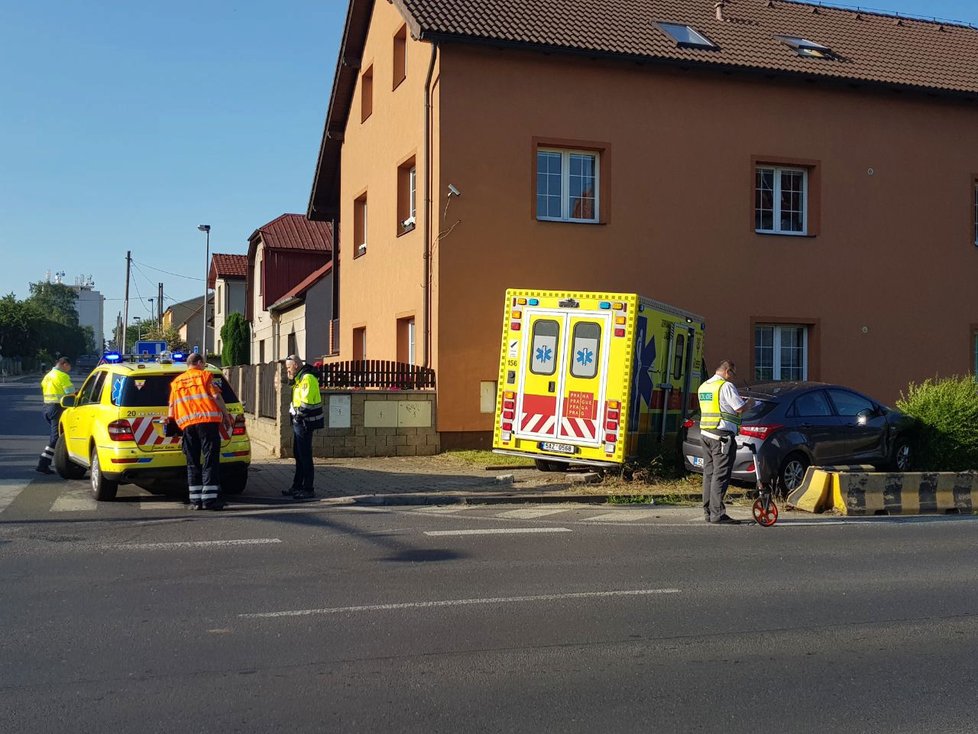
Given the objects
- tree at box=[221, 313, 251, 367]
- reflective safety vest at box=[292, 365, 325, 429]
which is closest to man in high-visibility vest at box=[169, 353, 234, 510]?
reflective safety vest at box=[292, 365, 325, 429]

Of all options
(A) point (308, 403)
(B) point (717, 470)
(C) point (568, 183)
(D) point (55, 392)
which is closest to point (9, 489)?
(D) point (55, 392)

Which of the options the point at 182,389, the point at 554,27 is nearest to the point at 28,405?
the point at 554,27

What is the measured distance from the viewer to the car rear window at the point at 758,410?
527 inches

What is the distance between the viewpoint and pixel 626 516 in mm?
12109

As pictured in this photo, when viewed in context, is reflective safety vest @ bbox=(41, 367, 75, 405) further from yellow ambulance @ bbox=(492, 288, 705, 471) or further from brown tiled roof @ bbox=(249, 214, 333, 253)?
brown tiled roof @ bbox=(249, 214, 333, 253)

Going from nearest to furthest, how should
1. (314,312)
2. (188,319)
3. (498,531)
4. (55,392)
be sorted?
(498,531) → (55,392) → (314,312) → (188,319)

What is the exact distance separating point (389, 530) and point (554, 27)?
11936mm

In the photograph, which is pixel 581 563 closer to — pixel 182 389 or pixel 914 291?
pixel 182 389

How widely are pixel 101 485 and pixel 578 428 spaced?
6152 millimetres

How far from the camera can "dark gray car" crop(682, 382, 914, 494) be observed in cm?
1326

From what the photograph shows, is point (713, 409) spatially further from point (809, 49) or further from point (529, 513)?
point (809, 49)

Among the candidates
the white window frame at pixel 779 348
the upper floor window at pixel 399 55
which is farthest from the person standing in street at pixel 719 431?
the upper floor window at pixel 399 55

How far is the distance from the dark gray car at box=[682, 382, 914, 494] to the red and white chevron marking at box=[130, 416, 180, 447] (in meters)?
6.61

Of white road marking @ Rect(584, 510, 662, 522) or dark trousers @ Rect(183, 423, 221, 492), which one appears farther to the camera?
white road marking @ Rect(584, 510, 662, 522)
